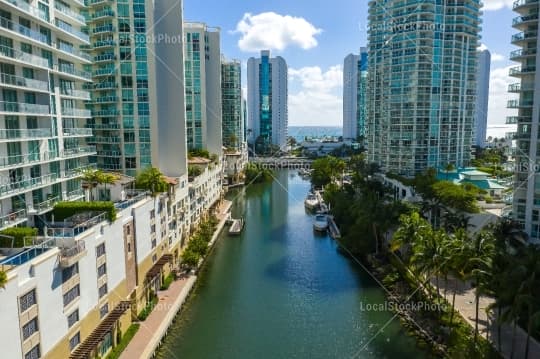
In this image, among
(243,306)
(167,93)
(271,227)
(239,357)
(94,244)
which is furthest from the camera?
(271,227)

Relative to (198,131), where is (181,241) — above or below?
below

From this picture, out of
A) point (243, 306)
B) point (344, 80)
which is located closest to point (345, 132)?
point (344, 80)

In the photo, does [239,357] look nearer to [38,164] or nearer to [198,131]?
[38,164]

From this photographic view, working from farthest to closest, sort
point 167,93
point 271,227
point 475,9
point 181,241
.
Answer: point 475,9
point 271,227
point 167,93
point 181,241

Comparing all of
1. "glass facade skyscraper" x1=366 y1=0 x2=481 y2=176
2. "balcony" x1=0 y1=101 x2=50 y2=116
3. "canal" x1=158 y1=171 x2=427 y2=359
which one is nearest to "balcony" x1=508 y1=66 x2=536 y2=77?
"canal" x1=158 y1=171 x2=427 y2=359

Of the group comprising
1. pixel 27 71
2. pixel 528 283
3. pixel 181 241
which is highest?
pixel 27 71

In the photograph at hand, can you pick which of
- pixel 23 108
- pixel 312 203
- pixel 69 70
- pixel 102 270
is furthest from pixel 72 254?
pixel 312 203

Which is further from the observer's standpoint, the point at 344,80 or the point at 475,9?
the point at 344,80

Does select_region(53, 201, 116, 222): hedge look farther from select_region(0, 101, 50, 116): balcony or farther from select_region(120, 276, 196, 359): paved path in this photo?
select_region(120, 276, 196, 359): paved path
